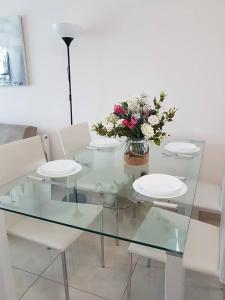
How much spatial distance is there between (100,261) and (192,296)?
66cm

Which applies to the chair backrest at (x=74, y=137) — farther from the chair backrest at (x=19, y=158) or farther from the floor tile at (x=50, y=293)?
the floor tile at (x=50, y=293)

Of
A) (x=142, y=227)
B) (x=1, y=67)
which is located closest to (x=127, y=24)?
(x=1, y=67)

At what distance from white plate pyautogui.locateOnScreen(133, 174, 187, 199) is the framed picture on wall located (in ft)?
7.15

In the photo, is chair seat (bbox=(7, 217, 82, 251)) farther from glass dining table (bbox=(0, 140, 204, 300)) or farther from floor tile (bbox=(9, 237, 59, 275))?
floor tile (bbox=(9, 237, 59, 275))

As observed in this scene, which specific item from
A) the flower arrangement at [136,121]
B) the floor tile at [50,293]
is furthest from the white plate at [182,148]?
the floor tile at [50,293]

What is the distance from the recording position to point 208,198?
177 centimetres

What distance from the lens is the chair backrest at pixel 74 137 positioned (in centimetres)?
206

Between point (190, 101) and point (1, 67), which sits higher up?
point (1, 67)

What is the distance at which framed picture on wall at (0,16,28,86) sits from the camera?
8.98ft

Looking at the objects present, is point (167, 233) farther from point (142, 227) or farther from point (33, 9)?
point (33, 9)

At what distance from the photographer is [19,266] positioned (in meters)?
1.78

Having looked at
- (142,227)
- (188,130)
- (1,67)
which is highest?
(1,67)

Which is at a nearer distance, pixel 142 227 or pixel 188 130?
pixel 142 227

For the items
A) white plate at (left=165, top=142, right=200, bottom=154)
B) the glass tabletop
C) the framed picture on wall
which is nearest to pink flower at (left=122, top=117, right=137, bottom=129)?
the glass tabletop
